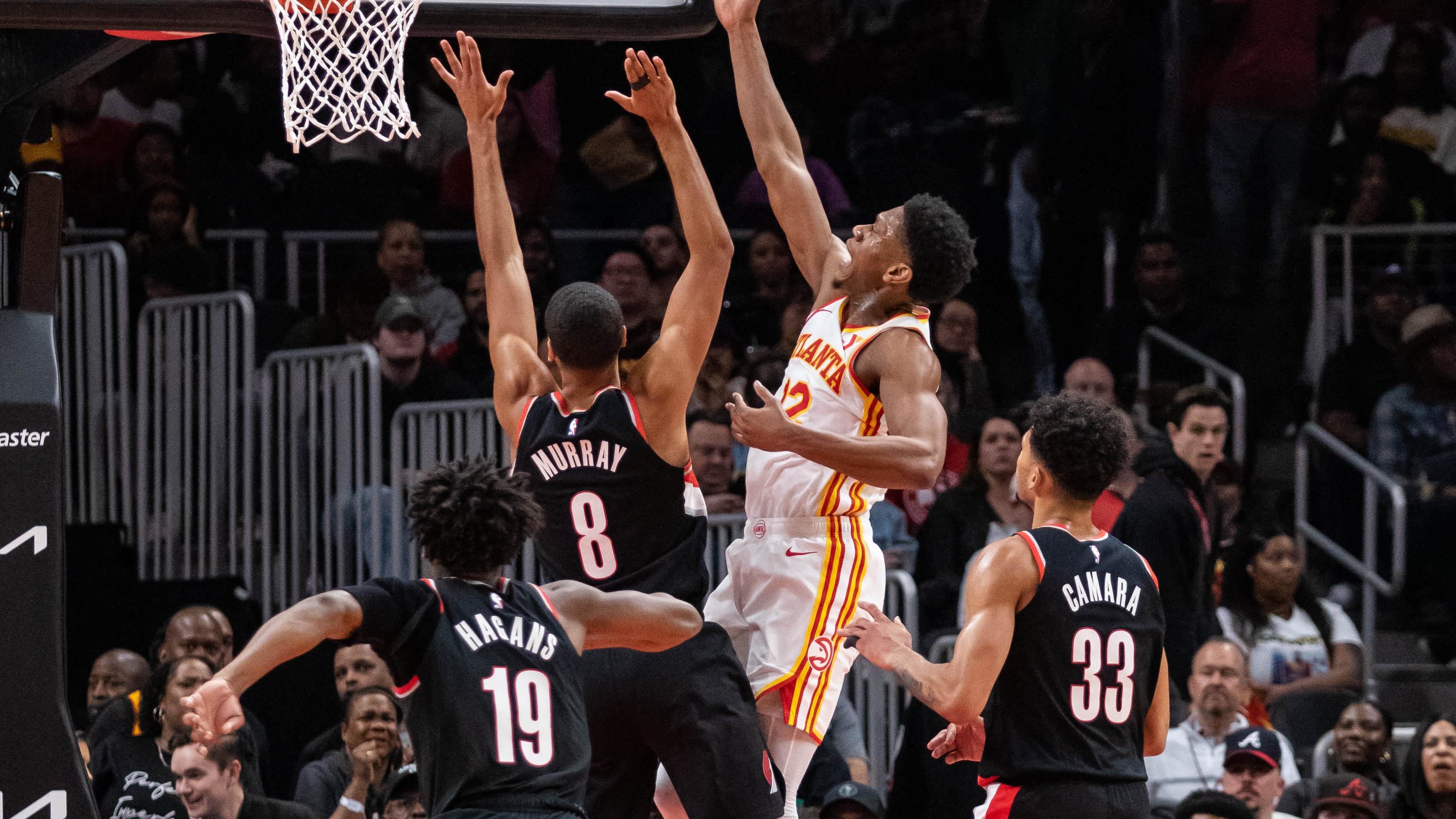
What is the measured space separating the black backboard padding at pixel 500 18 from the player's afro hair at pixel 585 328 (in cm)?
76

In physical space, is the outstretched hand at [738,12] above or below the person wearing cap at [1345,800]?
above

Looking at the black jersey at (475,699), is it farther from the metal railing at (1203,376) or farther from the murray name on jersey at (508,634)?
the metal railing at (1203,376)

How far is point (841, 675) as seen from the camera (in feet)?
19.1

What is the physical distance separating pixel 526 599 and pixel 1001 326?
7247 mm

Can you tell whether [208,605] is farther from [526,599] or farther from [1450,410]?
[1450,410]

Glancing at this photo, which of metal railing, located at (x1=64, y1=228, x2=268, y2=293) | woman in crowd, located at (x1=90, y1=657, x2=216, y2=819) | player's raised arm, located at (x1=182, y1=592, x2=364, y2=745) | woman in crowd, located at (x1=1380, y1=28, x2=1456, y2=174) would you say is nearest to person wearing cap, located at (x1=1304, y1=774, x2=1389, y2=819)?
woman in crowd, located at (x1=90, y1=657, x2=216, y2=819)

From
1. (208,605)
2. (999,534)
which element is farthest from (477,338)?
(999,534)

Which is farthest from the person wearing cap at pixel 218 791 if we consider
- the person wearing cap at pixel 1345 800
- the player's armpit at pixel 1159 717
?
the person wearing cap at pixel 1345 800

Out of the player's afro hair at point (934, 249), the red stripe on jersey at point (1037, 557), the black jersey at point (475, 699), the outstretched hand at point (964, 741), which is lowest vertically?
the outstretched hand at point (964, 741)

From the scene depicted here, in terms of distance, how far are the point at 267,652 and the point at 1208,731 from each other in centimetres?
534

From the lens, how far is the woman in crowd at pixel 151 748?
24.3 feet

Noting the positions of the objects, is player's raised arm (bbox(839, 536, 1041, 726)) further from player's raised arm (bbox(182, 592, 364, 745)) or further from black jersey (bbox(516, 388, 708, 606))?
player's raised arm (bbox(182, 592, 364, 745))

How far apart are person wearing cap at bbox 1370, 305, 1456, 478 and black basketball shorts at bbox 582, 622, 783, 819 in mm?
6674

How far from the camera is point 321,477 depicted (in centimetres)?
962
